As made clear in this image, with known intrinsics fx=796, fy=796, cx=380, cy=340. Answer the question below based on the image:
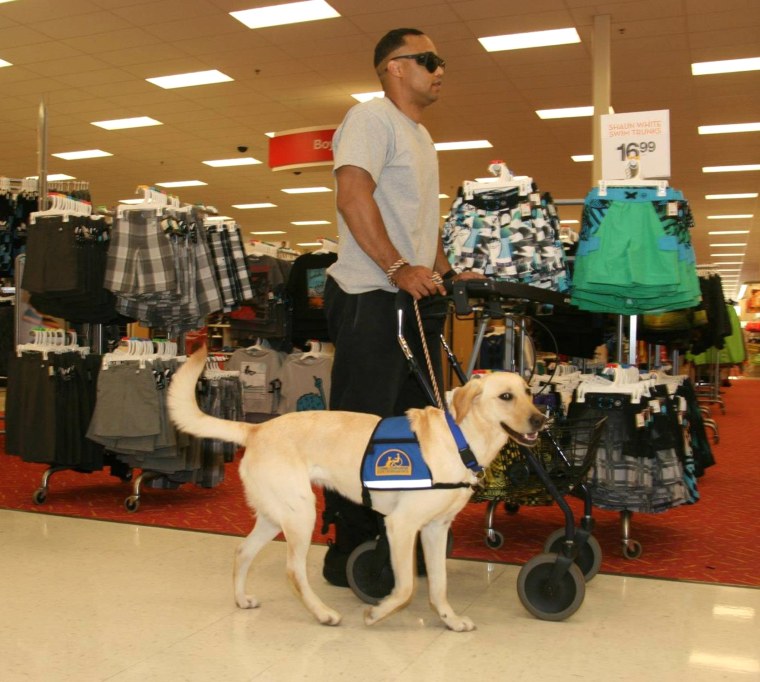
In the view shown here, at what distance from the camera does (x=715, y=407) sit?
13016 mm

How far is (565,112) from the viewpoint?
11156 millimetres

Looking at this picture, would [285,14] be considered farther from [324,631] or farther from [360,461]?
[324,631]

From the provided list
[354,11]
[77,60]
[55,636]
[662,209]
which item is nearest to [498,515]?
[662,209]

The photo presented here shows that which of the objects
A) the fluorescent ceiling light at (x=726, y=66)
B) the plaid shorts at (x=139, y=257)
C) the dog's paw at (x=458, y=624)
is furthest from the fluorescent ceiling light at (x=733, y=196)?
the dog's paw at (x=458, y=624)

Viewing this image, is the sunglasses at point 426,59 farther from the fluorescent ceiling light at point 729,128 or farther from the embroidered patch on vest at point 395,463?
the fluorescent ceiling light at point 729,128

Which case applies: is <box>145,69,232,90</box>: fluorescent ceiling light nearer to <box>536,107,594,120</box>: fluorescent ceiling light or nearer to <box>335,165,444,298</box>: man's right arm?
<box>536,107,594,120</box>: fluorescent ceiling light

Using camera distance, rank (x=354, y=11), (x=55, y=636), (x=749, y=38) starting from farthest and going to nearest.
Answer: (x=749, y=38), (x=354, y=11), (x=55, y=636)

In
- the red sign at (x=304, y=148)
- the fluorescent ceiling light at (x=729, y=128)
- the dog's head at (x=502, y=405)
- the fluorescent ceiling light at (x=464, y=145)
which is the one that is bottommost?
the dog's head at (x=502, y=405)

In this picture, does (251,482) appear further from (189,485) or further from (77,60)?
(77,60)

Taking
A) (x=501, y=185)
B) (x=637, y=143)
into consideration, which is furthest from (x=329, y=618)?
(x=637, y=143)

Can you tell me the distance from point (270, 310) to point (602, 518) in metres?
3.54

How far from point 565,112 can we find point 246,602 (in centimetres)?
989

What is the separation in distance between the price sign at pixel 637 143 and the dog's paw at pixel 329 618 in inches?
103

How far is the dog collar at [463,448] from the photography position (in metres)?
2.37
